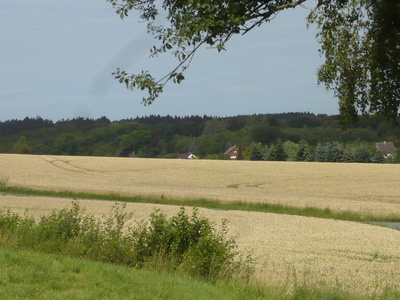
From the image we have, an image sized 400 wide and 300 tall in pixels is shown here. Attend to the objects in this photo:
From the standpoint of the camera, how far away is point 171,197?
44.5 metres

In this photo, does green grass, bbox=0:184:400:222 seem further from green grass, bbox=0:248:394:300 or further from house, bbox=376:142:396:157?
house, bbox=376:142:396:157

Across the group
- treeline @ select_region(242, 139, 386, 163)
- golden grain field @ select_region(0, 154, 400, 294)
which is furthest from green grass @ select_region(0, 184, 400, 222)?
treeline @ select_region(242, 139, 386, 163)

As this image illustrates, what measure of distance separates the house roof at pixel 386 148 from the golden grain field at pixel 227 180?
23288 mm

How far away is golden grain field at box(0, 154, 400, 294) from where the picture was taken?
18.0m

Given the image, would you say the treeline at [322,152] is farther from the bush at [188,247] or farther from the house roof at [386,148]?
the bush at [188,247]

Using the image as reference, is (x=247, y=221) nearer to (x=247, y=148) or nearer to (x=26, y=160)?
(x=26, y=160)

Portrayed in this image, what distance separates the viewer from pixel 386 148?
9988 cm

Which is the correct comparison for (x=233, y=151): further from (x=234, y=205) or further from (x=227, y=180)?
(x=234, y=205)

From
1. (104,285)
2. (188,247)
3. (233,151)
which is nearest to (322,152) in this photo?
(233,151)

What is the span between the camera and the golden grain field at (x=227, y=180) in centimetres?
4519

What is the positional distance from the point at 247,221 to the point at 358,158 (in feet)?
217

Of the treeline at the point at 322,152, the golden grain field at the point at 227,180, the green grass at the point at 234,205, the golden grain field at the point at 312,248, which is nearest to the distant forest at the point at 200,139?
the treeline at the point at 322,152

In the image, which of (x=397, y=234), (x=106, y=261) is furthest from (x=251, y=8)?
(x=397, y=234)

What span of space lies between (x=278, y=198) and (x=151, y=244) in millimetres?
30504
